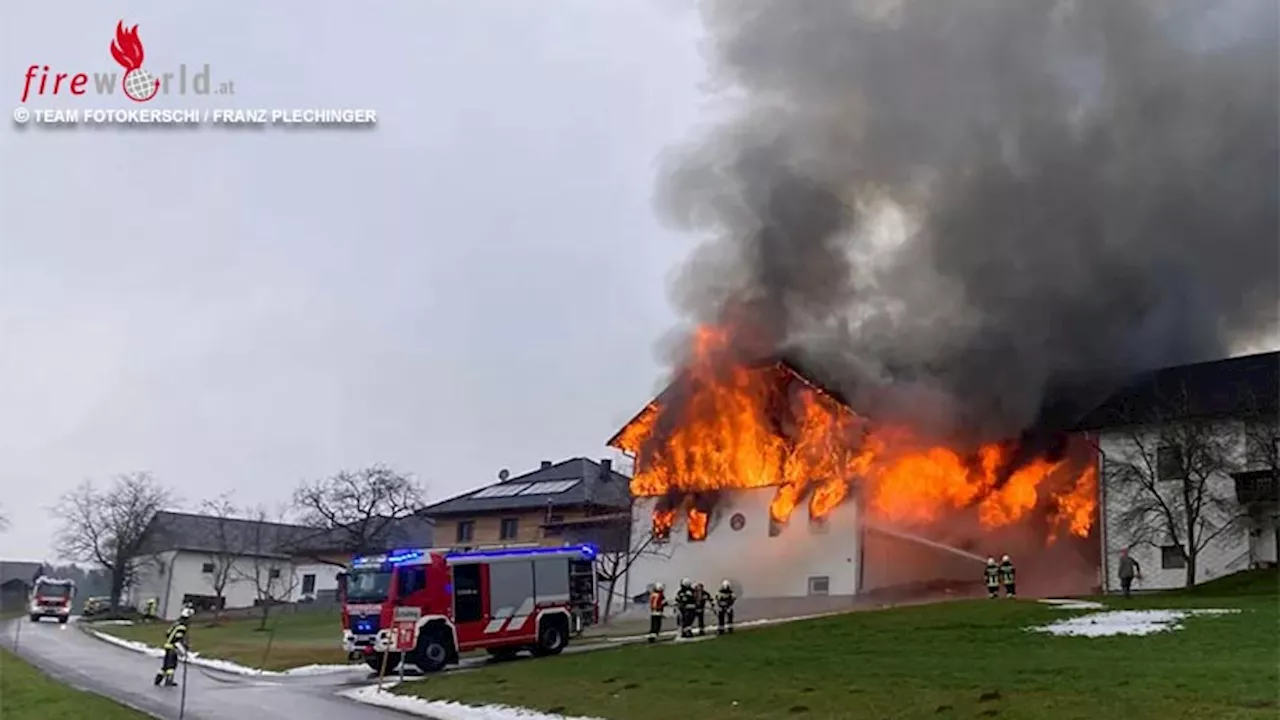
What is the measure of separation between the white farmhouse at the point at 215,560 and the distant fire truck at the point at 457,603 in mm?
48030

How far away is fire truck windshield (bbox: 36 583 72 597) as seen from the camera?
55.4 meters

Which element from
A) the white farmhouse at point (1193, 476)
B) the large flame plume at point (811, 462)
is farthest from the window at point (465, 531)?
the white farmhouse at point (1193, 476)

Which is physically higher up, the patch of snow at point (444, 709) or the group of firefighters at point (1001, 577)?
the group of firefighters at point (1001, 577)

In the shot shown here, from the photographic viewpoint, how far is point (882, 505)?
36.0m

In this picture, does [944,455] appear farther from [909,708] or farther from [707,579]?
[909,708]

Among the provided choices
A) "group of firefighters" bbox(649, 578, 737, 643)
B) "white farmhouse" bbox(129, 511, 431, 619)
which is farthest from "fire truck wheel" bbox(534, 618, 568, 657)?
"white farmhouse" bbox(129, 511, 431, 619)

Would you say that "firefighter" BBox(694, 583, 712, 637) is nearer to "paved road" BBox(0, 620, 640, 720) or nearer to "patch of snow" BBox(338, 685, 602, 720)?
"paved road" BBox(0, 620, 640, 720)

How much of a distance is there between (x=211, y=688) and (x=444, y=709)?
6.66 metres

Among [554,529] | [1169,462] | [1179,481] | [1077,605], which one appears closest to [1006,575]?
[1077,605]

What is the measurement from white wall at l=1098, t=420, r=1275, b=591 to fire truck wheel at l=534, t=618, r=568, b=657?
1950cm

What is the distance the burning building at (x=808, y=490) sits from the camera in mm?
35750

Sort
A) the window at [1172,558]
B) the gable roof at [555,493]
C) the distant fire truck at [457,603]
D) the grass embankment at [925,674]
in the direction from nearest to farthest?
1. the grass embankment at [925,674]
2. the distant fire truck at [457,603]
3. the window at [1172,558]
4. the gable roof at [555,493]

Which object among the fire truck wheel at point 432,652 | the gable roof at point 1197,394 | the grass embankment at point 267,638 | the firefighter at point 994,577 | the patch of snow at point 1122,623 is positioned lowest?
the grass embankment at point 267,638

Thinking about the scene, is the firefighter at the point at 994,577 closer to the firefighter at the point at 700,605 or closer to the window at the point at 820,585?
the window at the point at 820,585
